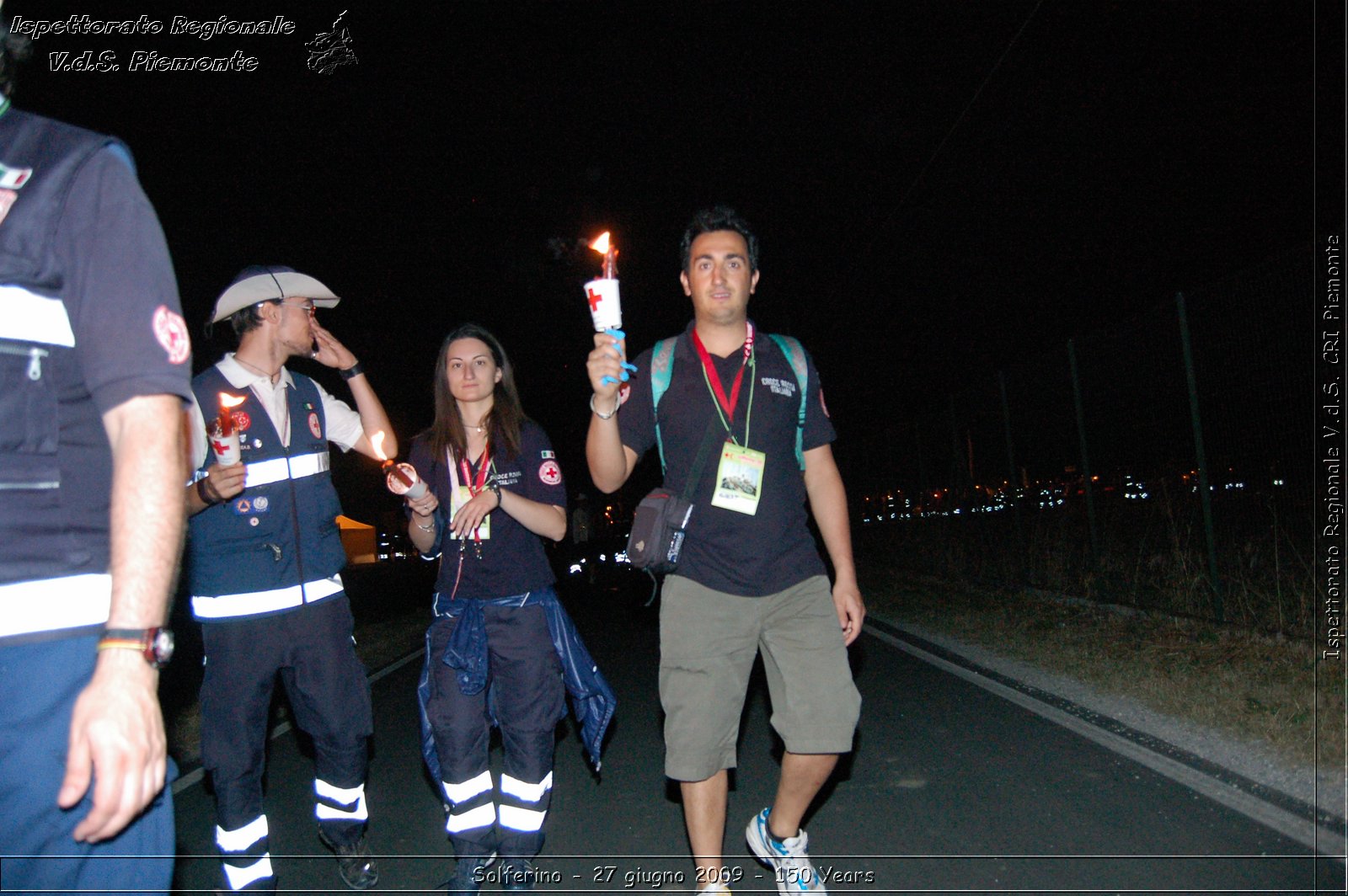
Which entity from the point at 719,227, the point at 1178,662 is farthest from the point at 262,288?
the point at 1178,662

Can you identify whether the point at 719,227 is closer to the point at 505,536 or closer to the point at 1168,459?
the point at 505,536

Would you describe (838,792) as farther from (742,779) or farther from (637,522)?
(637,522)

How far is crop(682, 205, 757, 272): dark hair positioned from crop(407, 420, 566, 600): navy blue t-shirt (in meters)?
1.10

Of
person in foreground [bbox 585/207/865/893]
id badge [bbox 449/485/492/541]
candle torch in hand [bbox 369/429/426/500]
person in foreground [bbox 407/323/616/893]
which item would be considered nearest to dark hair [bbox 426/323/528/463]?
person in foreground [bbox 407/323/616/893]

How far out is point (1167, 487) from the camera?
10789 millimetres

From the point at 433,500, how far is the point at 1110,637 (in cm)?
705

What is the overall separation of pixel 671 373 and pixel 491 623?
1.33 meters

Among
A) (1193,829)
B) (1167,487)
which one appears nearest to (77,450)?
(1193,829)

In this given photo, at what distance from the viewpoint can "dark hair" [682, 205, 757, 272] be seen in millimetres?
3926

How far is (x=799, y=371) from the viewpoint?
396 centimetres

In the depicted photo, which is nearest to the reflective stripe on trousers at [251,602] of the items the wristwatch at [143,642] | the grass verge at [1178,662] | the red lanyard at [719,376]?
the red lanyard at [719,376]

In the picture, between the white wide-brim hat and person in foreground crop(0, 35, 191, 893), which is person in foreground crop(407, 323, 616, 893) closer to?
the white wide-brim hat

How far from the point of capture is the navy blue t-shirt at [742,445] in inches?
144

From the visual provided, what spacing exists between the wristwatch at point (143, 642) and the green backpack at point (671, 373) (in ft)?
7.71
